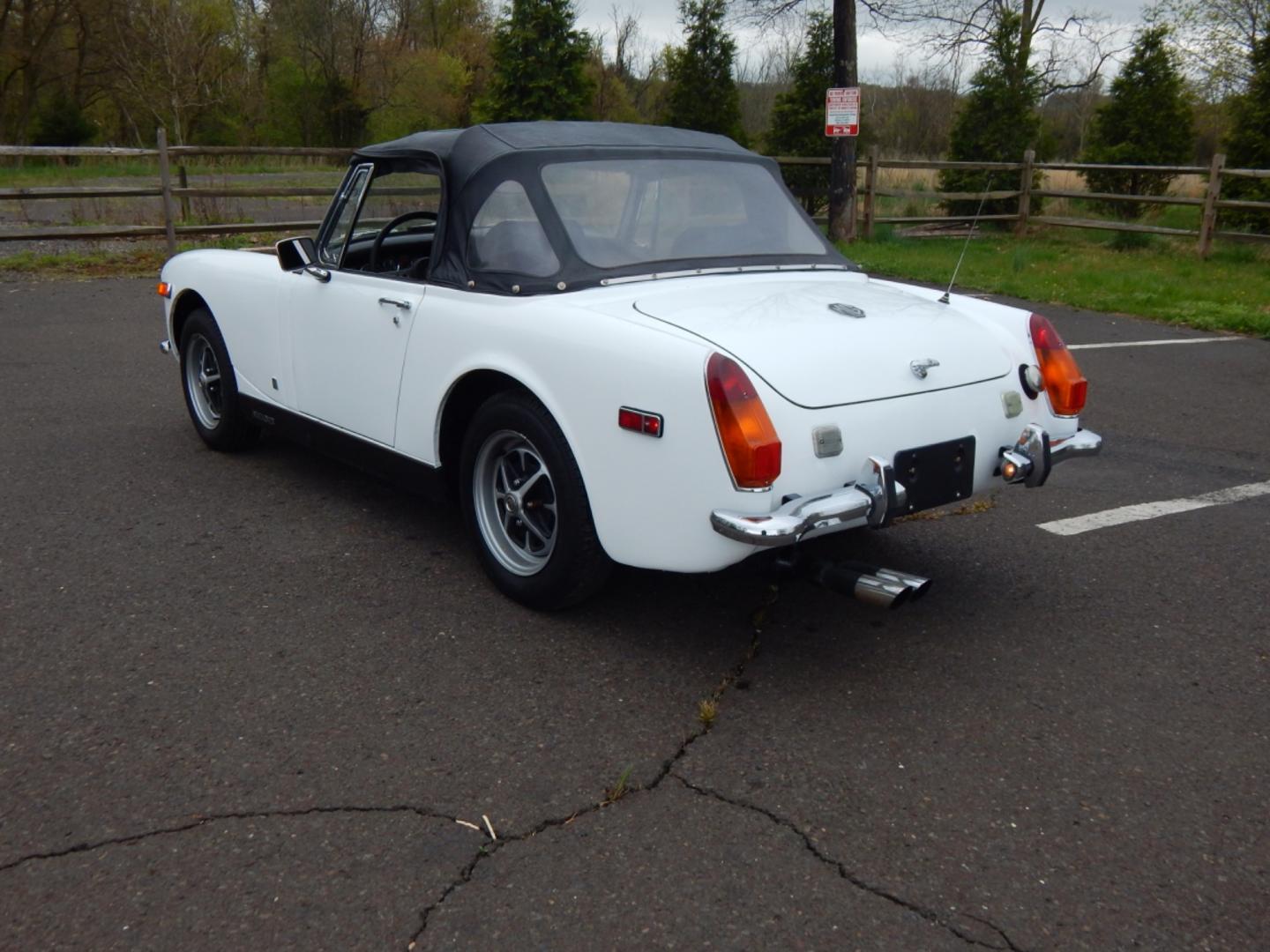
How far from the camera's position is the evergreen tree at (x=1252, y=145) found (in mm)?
16281

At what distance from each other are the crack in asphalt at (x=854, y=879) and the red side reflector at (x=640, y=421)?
933 millimetres

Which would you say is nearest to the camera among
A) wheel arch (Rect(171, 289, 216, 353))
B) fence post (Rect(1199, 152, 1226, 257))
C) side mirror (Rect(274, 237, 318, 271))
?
side mirror (Rect(274, 237, 318, 271))

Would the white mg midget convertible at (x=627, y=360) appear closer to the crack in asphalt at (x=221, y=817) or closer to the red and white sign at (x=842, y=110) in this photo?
the crack in asphalt at (x=221, y=817)

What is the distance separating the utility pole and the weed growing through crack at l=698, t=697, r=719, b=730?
14113 millimetres

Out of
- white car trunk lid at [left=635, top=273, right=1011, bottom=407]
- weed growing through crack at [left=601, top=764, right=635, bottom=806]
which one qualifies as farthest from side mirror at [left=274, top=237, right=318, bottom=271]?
weed growing through crack at [left=601, top=764, right=635, bottom=806]

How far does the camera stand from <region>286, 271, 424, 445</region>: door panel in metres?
4.21

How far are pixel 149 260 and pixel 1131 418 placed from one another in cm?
1142

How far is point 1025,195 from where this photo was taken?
17984 millimetres

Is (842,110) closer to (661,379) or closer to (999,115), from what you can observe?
(999,115)

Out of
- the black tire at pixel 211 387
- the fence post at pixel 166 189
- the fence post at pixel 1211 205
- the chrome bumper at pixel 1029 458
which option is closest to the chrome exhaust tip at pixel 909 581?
the chrome bumper at pixel 1029 458

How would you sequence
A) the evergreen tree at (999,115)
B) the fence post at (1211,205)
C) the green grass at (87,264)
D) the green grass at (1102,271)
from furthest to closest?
the evergreen tree at (999,115) < the fence post at (1211,205) < the green grass at (87,264) < the green grass at (1102,271)

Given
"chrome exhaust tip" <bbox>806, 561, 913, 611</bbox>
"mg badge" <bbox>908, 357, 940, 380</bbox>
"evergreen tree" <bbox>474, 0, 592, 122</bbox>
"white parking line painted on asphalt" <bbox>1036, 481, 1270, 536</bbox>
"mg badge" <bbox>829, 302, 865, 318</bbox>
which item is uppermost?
"evergreen tree" <bbox>474, 0, 592, 122</bbox>

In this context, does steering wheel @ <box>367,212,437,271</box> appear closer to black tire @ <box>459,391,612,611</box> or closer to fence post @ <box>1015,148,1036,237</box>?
black tire @ <box>459,391,612,611</box>

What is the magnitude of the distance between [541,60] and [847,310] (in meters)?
22.4
